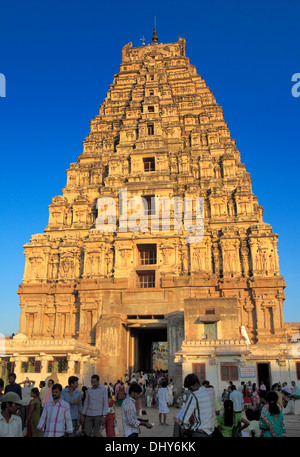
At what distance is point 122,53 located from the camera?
55469 millimetres

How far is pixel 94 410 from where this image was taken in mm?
9211

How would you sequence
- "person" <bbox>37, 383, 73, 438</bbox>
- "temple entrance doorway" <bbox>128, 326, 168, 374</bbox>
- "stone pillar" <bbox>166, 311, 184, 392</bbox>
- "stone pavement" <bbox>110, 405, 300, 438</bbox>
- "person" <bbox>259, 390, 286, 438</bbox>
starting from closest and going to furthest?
"person" <bbox>37, 383, 73, 438</bbox>
"person" <bbox>259, 390, 286, 438</bbox>
"stone pavement" <bbox>110, 405, 300, 438</bbox>
"stone pillar" <bbox>166, 311, 184, 392</bbox>
"temple entrance doorway" <bbox>128, 326, 168, 374</bbox>

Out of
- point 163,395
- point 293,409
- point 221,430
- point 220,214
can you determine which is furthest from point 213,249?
point 221,430

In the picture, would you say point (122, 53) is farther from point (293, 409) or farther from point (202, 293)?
point (293, 409)

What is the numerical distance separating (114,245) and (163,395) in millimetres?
20827

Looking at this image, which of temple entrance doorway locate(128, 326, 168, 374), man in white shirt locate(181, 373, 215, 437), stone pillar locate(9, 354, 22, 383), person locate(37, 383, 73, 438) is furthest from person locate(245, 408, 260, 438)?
temple entrance doorway locate(128, 326, 168, 374)

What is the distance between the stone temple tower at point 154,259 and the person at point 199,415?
16738 millimetres

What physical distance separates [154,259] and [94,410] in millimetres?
27717

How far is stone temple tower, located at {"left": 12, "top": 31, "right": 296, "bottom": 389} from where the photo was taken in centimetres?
2670

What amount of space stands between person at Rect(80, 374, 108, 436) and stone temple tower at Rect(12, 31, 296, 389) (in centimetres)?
1430

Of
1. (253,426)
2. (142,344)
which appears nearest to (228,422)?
(253,426)

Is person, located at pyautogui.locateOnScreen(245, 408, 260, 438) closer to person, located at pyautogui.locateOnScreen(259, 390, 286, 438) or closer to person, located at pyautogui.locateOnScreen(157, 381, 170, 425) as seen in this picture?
person, located at pyautogui.locateOnScreen(259, 390, 286, 438)

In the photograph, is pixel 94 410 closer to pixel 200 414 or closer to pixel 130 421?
pixel 130 421
